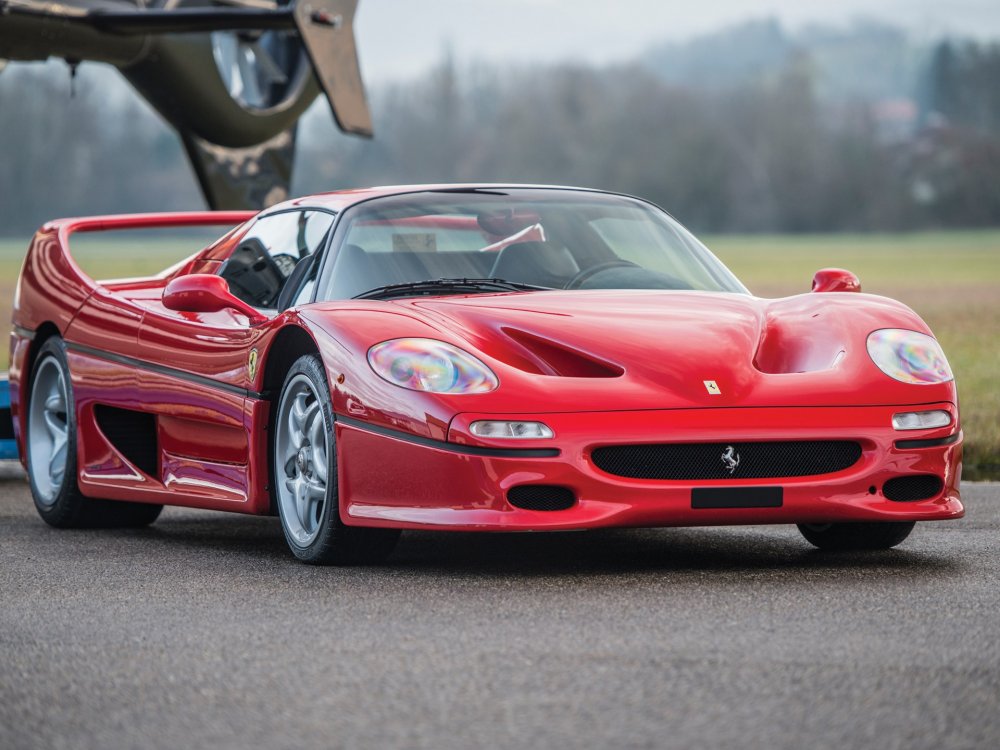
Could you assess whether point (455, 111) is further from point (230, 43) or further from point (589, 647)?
point (589, 647)

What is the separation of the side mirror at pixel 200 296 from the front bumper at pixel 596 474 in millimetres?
973

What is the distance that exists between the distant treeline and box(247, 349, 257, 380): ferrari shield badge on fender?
107 metres

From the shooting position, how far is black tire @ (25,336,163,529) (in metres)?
6.93

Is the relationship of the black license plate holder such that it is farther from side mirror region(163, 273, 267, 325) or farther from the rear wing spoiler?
the rear wing spoiler

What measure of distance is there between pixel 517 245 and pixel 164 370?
4.67 feet

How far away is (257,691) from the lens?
3.39 meters

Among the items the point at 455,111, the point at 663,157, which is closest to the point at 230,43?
the point at 663,157

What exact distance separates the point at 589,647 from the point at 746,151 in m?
115

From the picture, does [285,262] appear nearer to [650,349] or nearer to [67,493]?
[67,493]

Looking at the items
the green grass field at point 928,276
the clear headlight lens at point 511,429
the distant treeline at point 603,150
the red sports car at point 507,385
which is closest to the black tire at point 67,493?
the red sports car at point 507,385

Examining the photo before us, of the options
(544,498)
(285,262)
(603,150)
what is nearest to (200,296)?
(285,262)

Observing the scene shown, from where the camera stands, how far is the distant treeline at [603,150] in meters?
114

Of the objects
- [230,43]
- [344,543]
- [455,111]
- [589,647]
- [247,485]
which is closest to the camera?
[589,647]

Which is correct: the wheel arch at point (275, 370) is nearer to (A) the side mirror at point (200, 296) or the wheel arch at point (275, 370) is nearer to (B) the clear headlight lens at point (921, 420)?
(A) the side mirror at point (200, 296)
